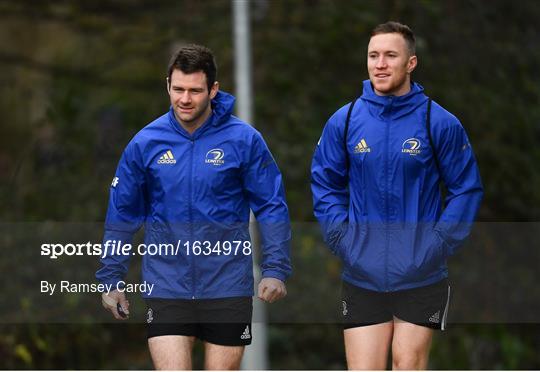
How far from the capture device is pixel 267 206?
666 centimetres

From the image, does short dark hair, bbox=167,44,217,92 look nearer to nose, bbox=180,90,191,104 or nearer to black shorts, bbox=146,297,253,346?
nose, bbox=180,90,191,104

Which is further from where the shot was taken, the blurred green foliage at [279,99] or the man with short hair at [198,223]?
the blurred green foliage at [279,99]

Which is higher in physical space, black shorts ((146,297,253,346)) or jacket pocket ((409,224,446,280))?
jacket pocket ((409,224,446,280))

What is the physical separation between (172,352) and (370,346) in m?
0.97

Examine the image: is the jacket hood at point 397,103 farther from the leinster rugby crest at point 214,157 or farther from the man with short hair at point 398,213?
the leinster rugby crest at point 214,157

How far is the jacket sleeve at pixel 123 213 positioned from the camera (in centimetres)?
671

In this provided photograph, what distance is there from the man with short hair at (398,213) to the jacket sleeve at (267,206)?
242 mm

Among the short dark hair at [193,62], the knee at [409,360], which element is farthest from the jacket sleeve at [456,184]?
the short dark hair at [193,62]

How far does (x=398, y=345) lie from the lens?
262 inches

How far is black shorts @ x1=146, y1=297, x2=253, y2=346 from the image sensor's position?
6.61 meters

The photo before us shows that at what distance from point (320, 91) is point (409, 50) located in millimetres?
8029

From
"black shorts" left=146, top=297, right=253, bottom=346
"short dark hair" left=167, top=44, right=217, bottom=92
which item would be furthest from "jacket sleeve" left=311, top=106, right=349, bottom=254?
"short dark hair" left=167, top=44, right=217, bottom=92

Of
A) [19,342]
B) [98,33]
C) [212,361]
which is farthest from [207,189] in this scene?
[98,33]

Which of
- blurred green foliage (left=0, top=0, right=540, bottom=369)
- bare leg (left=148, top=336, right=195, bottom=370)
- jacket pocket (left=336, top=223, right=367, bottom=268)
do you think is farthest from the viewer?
blurred green foliage (left=0, top=0, right=540, bottom=369)
